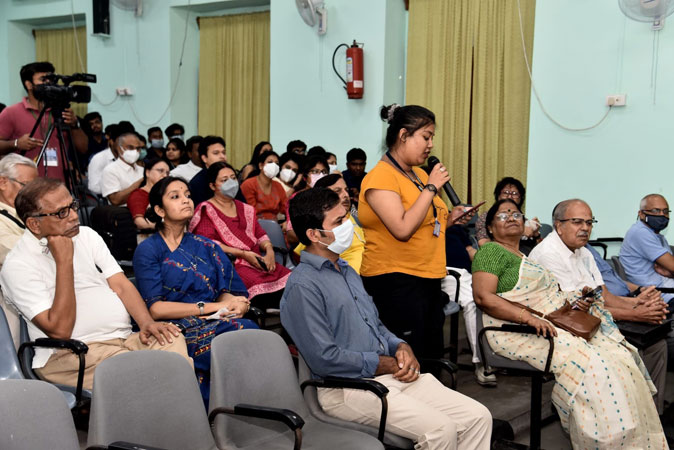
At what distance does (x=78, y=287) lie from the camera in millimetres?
2584

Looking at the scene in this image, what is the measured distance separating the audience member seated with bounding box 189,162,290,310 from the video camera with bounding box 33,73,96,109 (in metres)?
0.92

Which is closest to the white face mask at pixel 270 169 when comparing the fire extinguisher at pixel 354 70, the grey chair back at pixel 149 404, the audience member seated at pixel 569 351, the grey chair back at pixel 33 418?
the fire extinguisher at pixel 354 70

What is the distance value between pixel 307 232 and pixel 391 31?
439 cm

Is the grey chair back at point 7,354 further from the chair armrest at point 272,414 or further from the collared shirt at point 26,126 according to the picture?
the collared shirt at point 26,126

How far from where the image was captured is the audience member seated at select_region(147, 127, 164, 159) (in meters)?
7.36

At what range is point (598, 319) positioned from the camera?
3.06 metres

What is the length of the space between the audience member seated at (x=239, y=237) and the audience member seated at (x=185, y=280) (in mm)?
740

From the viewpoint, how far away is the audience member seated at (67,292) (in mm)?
2391

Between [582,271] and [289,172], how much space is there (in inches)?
107

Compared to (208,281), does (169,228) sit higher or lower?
higher

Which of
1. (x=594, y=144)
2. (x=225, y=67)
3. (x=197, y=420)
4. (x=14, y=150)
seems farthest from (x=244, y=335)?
(x=225, y=67)

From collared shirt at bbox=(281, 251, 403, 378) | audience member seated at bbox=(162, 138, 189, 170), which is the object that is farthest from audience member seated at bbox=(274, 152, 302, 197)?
collared shirt at bbox=(281, 251, 403, 378)

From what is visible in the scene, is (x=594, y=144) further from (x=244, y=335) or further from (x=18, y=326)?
(x=18, y=326)

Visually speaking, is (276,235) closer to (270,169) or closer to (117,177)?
(270,169)
